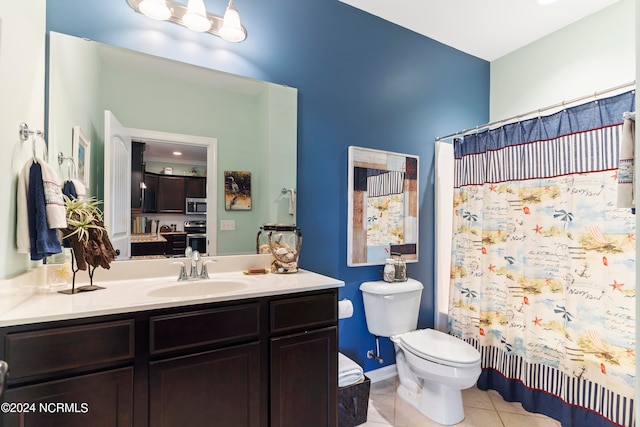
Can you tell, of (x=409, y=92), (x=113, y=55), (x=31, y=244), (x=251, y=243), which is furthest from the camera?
(x=409, y=92)

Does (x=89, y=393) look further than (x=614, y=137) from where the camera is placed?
No

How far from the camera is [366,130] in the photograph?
7.37 feet

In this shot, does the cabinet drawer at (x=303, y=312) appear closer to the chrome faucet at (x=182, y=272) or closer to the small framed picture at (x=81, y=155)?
the chrome faucet at (x=182, y=272)

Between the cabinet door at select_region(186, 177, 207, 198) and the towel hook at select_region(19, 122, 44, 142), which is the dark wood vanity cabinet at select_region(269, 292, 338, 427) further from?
the towel hook at select_region(19, 122, 44, 142)

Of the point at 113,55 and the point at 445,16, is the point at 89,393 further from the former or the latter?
the point at 445,16

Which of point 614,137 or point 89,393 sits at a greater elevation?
point 614,137

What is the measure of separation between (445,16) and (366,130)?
100cm

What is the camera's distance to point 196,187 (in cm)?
171

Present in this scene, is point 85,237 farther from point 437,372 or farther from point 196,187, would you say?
point 437,372

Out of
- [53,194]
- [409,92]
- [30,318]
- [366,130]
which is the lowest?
[30,318]

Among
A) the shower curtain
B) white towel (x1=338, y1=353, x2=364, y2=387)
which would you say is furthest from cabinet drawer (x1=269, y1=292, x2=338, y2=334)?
the shower curtain

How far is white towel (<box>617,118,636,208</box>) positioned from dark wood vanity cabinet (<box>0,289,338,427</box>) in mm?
1146

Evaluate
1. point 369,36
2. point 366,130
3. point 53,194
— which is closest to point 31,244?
point 53,194

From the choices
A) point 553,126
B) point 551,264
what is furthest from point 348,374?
point 553,126
